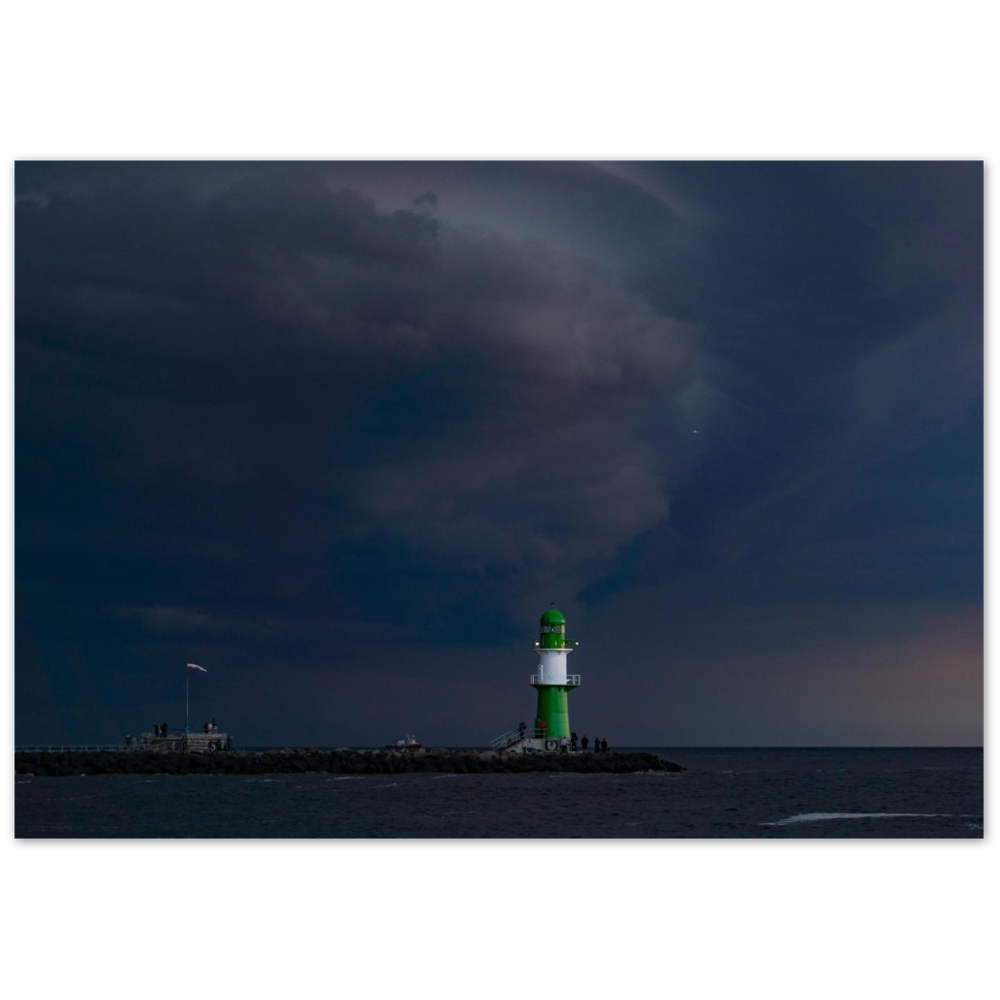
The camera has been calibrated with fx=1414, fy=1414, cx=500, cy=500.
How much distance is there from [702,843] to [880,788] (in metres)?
32.6

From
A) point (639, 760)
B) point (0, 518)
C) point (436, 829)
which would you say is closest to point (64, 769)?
point (639, 760)

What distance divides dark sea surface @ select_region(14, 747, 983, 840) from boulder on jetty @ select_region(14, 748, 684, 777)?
620 mm

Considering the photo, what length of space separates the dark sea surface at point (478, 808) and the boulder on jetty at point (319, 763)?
62cm

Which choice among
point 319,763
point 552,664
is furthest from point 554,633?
point 319,763

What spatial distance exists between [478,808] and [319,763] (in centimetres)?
1626

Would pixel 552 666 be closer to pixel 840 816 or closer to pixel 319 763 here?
pixel 319 763

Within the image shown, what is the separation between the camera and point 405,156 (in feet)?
44.8

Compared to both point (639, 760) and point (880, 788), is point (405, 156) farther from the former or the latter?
point (880, 788)

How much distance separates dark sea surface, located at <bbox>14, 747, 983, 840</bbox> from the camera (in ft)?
82.8

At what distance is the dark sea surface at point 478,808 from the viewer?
25234 mm

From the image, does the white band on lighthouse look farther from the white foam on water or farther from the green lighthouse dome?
the white foam on water

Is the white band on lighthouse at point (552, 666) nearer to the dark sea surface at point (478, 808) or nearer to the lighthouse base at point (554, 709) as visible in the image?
the lighthouse base at point (554, 709)

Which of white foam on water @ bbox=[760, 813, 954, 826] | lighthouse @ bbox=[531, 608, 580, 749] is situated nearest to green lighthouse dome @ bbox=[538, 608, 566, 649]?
lighthouse @ bbox=[531, 608, 580, 749]

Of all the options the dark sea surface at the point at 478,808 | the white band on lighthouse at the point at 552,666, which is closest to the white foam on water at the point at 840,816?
the dark sea surface at the point at 478,808
